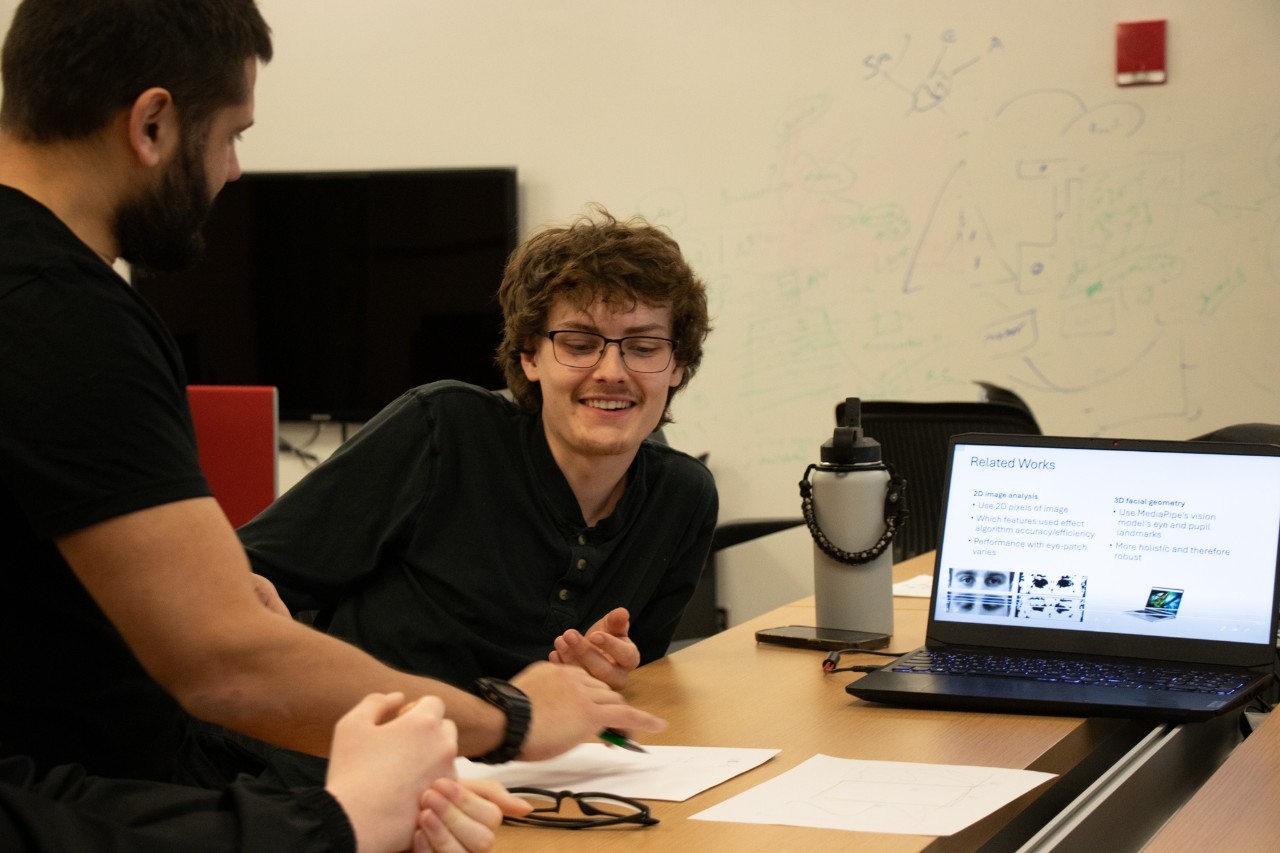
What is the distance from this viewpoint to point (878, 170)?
442 cm

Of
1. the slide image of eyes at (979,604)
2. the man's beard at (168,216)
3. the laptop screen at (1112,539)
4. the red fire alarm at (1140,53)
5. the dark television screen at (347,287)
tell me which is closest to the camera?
the man's beard at (168,216)

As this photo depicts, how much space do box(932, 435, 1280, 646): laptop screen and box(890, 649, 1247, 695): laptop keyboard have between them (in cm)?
6

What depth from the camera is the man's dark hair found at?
113 cm

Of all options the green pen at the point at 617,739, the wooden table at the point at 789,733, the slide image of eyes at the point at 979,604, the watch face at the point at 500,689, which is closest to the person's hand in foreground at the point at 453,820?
the wooden table at the point at 789,733

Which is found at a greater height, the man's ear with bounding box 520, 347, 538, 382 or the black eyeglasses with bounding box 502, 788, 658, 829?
the man's ear with bounding box 520, 347, 538, 382

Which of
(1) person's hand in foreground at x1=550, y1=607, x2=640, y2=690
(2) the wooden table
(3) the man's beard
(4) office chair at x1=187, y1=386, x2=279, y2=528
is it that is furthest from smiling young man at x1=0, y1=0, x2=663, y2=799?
(4) office chair at x1=187, y1=386, x2=279, y2=528

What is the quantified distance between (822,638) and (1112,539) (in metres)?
0.45

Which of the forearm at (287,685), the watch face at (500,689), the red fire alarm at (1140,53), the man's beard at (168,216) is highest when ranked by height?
the red fire alarm at (1140,53)

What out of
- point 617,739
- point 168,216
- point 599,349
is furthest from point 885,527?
point 168,216

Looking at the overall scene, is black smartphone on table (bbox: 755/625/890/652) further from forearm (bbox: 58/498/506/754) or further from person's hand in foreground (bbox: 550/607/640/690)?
forearm (bbox: 58/498/506/754)

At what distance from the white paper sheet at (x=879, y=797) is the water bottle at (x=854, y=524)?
0.60 metres

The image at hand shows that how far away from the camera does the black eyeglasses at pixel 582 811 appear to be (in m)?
1.27

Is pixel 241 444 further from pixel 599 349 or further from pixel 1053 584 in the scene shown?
pixel 1053 584

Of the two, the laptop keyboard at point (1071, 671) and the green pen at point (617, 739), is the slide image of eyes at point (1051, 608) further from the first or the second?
the green pen at point (617, 739)
